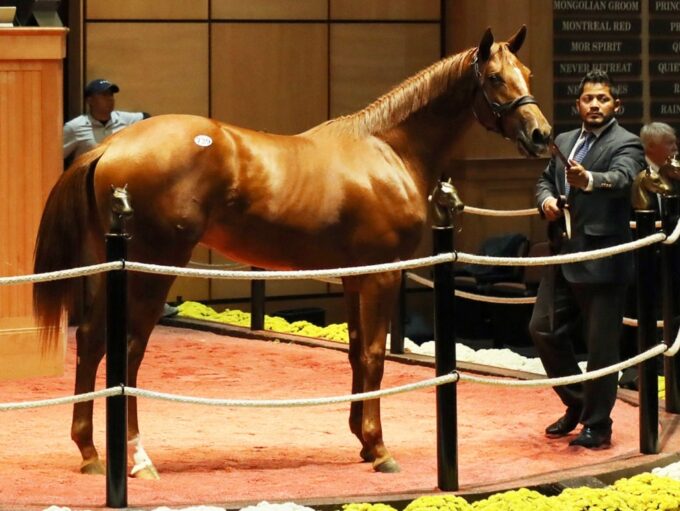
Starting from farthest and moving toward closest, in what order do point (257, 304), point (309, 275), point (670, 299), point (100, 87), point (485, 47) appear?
point (100, 87), point (257, 304), point (670, 299), point (485, 47), point (309, 275)

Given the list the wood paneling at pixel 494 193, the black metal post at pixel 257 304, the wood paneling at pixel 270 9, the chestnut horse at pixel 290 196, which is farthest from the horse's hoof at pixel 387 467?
the wood paneling at pixel 270 9

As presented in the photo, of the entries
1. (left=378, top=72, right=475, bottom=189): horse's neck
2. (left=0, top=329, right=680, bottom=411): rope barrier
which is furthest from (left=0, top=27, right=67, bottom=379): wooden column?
(left=0, top=329, right=680, bottom=411): rope barrier

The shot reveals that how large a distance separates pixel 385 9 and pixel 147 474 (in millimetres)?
8141

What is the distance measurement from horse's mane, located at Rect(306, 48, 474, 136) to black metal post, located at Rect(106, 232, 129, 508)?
65.6 inches

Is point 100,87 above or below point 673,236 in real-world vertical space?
above

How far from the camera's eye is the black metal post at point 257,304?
1083 cm

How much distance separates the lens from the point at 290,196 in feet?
22.7

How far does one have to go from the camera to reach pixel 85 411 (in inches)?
264

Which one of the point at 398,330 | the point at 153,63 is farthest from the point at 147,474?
the point at 153,63

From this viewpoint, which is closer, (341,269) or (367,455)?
(341,269)

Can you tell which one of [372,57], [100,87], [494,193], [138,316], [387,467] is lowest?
[387,467]

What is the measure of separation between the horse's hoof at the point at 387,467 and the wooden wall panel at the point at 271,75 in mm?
6912

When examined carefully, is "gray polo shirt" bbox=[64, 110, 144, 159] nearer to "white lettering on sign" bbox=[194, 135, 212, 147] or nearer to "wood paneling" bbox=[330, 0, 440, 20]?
"wood paneling" bbox=[330, 0, 440, 20]

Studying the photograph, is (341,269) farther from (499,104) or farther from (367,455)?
(499,104)
